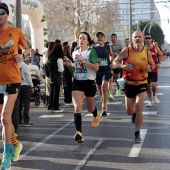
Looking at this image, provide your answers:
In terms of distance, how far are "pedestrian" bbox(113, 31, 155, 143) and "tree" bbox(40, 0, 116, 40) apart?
3924 cm

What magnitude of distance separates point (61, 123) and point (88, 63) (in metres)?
3.17

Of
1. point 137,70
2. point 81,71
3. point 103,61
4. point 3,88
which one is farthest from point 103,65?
point 3,88

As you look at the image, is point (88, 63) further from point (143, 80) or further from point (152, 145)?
point (152, 145)

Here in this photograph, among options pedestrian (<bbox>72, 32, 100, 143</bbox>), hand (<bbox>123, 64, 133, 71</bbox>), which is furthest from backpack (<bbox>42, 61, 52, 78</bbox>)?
hand (<bbox>123, 64, 133, 71</bbox>)

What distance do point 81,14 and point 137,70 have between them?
1680 inches

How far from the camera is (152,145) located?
28.5 ft

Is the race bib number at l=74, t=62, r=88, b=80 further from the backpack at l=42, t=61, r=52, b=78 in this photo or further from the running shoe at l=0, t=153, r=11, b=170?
the backpack at l=42, t=61, r=52, b=78

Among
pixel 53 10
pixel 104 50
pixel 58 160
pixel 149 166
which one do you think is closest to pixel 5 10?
pixel 58 160

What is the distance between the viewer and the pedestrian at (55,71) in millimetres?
13969

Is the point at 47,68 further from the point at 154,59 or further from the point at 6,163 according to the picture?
the point at 6,163

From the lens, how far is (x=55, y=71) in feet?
47.0

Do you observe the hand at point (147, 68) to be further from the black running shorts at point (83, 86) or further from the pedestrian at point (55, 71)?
the pedestrian at point (55, 71)

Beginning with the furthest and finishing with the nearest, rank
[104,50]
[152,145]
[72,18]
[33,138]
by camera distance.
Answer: [72,18] < [104,50] < [33,138] < [152,145]

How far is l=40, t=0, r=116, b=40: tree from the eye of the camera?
4912 cm
